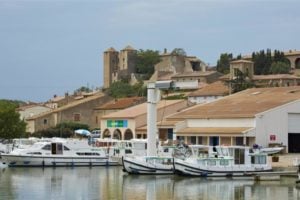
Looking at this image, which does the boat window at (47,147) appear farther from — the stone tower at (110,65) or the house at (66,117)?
the stone tower at (110,65)

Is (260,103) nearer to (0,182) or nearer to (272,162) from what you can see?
(272,162)

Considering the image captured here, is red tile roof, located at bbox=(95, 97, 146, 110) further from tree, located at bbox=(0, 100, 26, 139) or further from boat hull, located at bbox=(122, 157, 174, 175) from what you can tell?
boat hull, located at bbox=(122, 157, 174, 175)

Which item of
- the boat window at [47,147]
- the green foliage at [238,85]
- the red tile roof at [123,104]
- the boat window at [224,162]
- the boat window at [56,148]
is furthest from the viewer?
the green foliage at [238,85]

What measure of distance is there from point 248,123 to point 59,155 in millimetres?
16390

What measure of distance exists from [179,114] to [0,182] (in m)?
31.3

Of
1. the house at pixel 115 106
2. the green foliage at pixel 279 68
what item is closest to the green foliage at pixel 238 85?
the house at pixel 115 106

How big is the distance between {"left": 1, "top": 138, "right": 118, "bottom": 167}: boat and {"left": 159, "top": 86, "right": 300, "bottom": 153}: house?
33.4 feet

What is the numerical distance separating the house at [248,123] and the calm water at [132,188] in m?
15.4

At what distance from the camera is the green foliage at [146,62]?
595 feet

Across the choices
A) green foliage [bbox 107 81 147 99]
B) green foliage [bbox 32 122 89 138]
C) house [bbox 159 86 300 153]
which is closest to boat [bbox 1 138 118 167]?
house [bbox 159 86 300 153]

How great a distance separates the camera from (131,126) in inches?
3204

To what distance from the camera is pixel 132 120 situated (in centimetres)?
8125

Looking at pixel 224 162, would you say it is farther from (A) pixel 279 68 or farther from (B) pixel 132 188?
(A) pixel 279 68

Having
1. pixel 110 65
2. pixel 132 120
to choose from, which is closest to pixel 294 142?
pixel 132 120
